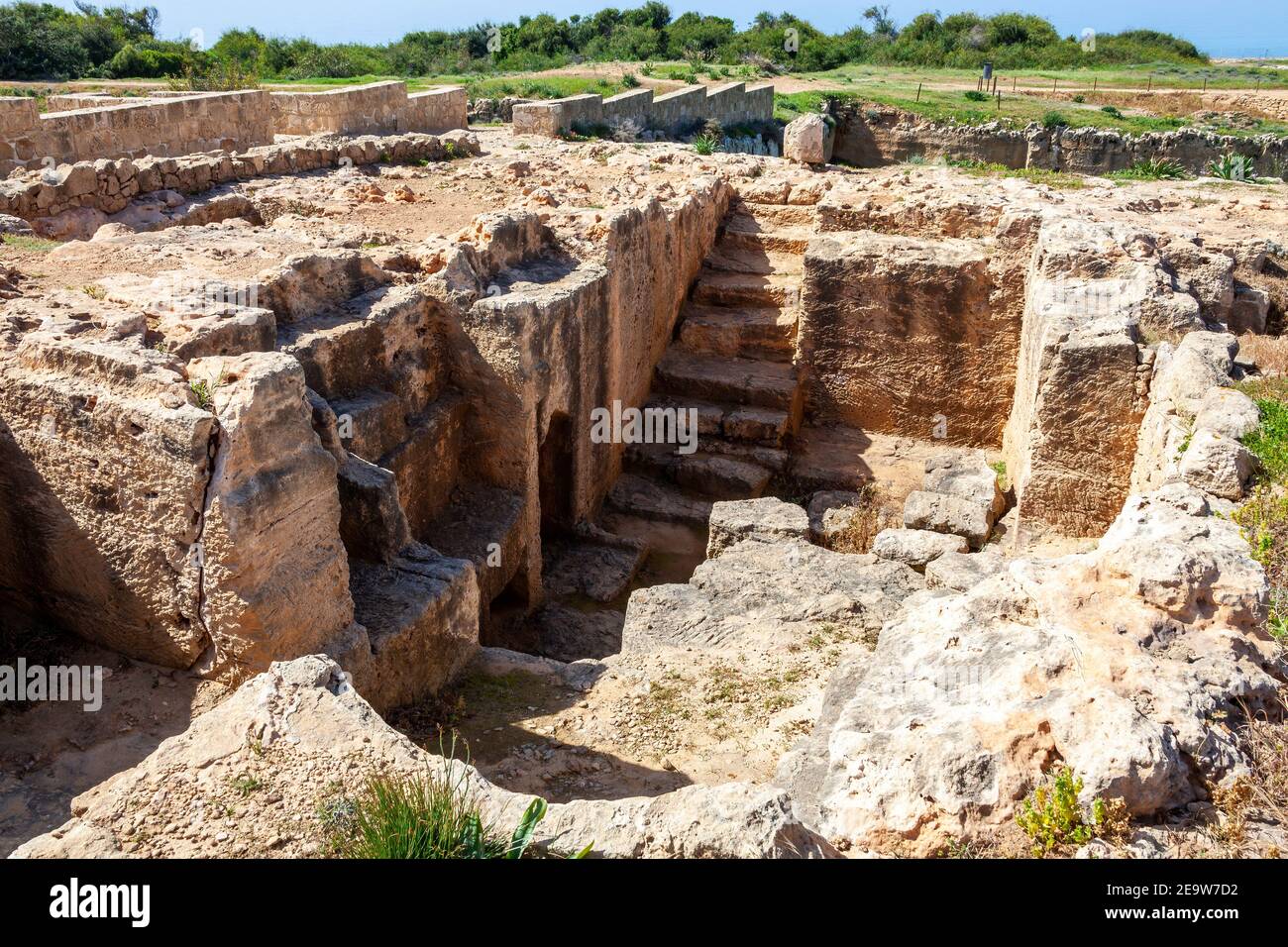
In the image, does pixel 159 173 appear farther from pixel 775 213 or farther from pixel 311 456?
Result: pixel 775 213

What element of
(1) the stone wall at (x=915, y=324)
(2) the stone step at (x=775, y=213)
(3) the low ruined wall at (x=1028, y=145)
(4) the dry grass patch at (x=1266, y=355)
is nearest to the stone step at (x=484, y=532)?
(1) the stone wall at (x=915, y=324)

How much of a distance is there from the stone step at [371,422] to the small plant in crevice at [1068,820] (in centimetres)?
469

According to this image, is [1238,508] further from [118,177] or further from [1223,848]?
[118,177]

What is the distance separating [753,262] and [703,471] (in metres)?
3.52

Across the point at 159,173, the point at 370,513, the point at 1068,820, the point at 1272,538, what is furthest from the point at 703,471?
the point at 1068,820

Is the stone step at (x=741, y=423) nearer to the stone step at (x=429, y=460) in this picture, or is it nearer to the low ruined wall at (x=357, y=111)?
the stone step at (x=429, y=460)

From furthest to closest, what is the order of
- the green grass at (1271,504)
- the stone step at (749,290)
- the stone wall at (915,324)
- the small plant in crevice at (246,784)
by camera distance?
the stone step at (749,290), the stone wall at (915,324), the green grass at (1271,504), the small plant in crevice at (246,784)

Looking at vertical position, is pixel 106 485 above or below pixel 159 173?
below

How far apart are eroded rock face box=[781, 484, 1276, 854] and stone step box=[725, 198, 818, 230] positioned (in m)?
9.03

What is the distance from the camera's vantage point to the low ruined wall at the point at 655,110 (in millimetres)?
17344

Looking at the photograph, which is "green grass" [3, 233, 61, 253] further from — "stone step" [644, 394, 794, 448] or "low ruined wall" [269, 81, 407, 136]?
"low ruined wall" [269, 81, 407, 136]

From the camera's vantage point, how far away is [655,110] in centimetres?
2091
